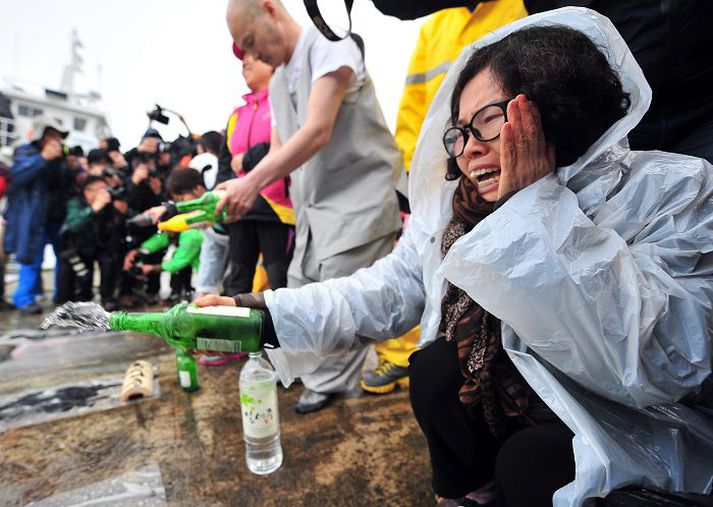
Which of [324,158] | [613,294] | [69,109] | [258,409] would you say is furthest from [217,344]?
[69,109]

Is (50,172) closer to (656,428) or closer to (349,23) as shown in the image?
(349,23)

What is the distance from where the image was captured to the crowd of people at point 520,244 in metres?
0.70

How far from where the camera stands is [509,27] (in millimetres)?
983

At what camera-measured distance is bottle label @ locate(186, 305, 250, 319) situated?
3.25ft

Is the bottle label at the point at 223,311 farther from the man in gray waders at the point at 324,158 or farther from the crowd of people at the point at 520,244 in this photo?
the man in gray waders at the point at 324,158

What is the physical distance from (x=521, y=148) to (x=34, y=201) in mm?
5483

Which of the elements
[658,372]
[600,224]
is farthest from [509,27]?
[658,372]

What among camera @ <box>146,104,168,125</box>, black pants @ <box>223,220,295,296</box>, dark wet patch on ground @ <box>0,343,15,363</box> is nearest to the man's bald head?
black pants @ <box>223,220,295,296</box>

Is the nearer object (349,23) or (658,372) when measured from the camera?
(658,372)

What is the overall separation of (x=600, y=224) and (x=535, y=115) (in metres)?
0.24

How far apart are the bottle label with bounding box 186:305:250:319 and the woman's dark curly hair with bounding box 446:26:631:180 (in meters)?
0.77

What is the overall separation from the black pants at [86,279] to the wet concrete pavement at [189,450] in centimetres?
265

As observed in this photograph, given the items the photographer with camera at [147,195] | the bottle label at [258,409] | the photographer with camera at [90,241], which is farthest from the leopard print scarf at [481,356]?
the photographer with camera at [90,241]

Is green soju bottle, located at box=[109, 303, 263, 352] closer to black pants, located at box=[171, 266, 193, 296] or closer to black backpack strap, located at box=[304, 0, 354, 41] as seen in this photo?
black backpack strap, located at box=[304, 0, 354, 41]
